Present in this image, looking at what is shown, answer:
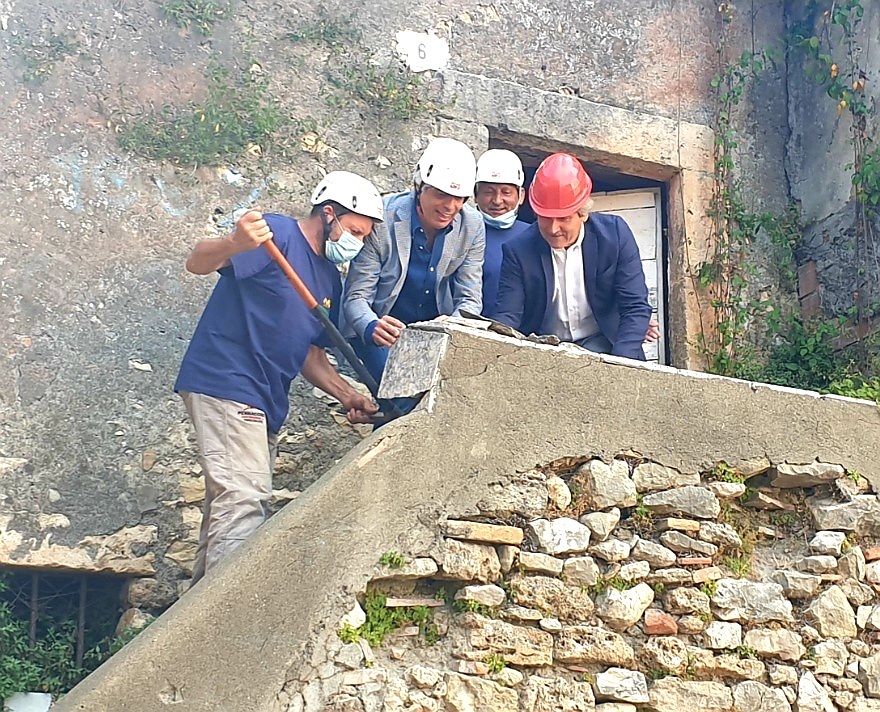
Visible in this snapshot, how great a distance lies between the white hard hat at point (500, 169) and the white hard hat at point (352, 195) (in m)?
0.73

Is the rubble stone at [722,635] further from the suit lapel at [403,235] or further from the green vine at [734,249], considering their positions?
the green vine at [734,249]

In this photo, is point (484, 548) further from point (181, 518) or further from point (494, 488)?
point (181, 518)

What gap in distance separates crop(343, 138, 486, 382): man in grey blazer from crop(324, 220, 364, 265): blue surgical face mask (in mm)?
115

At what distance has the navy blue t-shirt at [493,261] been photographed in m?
4.66

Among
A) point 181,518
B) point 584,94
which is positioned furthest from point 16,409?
point 584,94

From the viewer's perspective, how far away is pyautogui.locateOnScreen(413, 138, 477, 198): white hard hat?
433 cm

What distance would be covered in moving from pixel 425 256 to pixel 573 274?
0.58 meters

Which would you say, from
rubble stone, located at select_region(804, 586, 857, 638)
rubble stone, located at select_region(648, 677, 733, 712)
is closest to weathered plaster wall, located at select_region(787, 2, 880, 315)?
rubble stone, located at select_region(804, 586, 857, 638)

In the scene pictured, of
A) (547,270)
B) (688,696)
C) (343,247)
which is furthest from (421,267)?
(688,696)

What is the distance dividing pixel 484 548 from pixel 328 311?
1.27 m

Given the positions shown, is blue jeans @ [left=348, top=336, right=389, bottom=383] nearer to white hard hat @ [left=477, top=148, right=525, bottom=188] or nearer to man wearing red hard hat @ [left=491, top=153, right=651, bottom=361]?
man wearing red hard hat @ [left=491, top=153, right=651, bottom=361]

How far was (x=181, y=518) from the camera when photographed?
16.5 ft

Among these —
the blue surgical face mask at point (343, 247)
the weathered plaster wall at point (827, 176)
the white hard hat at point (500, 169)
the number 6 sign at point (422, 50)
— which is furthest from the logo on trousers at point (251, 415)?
the weathered plaster wall at point (827, 176)

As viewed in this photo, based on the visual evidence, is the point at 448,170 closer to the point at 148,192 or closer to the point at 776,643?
the point at 148,192
